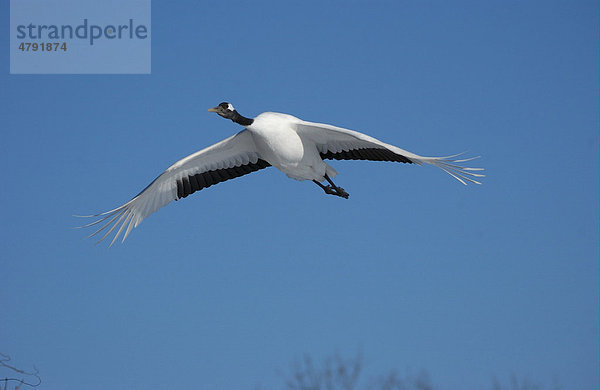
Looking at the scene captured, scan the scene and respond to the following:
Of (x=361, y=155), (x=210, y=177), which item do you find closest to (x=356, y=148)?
(x=361, y=155)

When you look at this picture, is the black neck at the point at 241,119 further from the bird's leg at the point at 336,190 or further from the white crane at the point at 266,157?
the bird's leg at the point at 336,190

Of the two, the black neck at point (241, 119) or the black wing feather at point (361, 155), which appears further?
the black wing feather at point (361, 155)

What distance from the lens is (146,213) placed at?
33.8 ft

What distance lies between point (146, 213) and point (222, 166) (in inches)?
54.7

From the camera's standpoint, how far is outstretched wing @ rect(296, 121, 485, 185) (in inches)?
326

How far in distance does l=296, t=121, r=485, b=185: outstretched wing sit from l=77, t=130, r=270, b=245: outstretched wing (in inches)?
41.4

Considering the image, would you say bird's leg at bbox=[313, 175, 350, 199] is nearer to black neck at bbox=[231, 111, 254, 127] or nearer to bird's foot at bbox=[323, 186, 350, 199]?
bird's foot at bbox=[323, 186, 350, 199]

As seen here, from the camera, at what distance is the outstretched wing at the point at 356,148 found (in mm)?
8273

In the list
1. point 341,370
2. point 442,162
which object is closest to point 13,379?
point 442,162

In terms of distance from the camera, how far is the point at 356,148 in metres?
9.89

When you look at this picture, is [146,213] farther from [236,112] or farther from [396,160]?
[396,160]

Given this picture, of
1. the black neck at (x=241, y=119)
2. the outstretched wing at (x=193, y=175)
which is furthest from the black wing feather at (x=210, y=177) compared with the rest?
the black neck at (x=241, y=119)

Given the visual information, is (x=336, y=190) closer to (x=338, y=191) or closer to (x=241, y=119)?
(x=338, y=191)

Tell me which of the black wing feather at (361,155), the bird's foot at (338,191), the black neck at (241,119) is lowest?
the bird's foot at (338,191)
